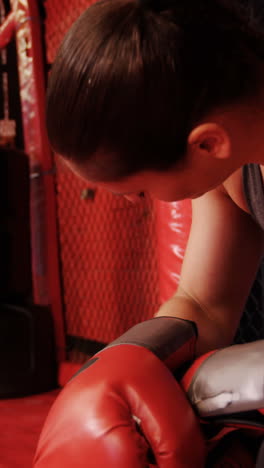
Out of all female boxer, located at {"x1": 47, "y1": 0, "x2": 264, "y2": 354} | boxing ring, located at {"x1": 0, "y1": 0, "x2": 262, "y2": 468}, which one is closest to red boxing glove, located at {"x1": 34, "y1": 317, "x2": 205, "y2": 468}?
female boxer, located at {"x1": 47, "y1": 0, "x2": 264, "y2": 354}

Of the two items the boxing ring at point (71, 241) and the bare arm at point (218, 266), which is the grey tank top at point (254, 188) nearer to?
the bare arm at point (218, 266)

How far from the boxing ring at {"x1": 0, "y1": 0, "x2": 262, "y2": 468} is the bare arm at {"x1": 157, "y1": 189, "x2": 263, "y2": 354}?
768 millimetres

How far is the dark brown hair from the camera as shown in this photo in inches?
19.9

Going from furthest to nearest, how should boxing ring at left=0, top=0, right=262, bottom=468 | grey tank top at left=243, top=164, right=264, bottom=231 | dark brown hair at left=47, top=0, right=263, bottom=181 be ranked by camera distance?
1. boxing ring at left=0, top=0, right=262, bottom=468
2. grey tank top at left=243, top=164, right=264, bottom=231
3. dark brown hair at left=47, top=0, right=263, bottom=181

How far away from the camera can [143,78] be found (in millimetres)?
503

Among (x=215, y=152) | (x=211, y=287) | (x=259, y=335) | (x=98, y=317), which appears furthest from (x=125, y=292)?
(x=215, y=152)

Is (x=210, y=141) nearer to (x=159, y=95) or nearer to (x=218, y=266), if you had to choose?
(x=159, y=95)

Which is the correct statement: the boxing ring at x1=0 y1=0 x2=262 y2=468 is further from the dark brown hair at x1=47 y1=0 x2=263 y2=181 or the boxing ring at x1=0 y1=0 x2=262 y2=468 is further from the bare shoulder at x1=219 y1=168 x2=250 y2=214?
the dark brown hair at x1=47 y1=0 x2=263 y2=181

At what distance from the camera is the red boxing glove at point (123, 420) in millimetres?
510

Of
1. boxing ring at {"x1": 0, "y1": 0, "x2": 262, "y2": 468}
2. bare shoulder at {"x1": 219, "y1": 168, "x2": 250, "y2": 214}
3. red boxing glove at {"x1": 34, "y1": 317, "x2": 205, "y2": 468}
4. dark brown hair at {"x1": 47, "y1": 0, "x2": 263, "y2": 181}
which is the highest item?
dark brown hair at {"x1": 47, "y1": 0, "x2": 263, "y2": 181}

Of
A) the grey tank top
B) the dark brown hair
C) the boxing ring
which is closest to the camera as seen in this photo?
the dark brown hair

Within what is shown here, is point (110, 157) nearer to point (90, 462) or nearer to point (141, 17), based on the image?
point (141, 17)

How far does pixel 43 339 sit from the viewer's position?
184 cm

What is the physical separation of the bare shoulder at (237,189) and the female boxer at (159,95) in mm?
148
